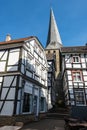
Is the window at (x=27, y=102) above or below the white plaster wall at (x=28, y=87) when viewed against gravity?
below

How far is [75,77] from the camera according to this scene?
1812 cm

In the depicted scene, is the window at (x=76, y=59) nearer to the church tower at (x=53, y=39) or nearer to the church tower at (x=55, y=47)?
the church tower at (x=55, y=47)

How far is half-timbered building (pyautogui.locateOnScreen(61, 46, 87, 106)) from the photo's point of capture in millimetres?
16625

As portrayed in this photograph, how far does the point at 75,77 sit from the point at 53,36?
1137 inches

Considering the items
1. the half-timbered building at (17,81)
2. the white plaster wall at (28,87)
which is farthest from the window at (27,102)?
the white plaster wall at (28,87)

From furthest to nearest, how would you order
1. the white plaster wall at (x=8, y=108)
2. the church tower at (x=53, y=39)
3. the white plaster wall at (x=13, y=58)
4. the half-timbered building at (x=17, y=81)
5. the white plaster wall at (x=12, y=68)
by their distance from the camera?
the church tower at (x=53, y=39), the white plaster wall at (x=13, y=58), the white plaster wall at (x=12, y=68), the half-timbered building at (x=17, y=81), the white plaster wall at (x=8, y=108)

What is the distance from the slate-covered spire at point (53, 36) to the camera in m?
40.6

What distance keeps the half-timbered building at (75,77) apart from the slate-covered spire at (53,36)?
20241 mm

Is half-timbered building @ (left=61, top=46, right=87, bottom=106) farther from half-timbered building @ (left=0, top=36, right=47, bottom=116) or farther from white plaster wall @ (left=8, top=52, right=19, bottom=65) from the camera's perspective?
white plaster wall @ (left=8, top=52, right=19, bottom=65)

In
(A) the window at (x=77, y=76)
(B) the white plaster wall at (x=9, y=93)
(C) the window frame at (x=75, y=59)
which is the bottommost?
(B) the white plaster wall at (x=9, y=93)

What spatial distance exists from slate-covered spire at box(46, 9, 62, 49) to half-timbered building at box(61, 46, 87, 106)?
20.2m

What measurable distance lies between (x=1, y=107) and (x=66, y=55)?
1308cm

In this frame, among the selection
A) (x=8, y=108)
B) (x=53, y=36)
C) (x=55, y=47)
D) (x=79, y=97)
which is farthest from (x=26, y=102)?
(x=53, y=36)

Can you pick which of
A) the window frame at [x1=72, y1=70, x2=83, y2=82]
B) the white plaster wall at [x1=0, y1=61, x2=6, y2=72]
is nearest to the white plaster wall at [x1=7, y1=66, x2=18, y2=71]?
the white plaster wall at [x1=0, y1=61, x2=6, y2=72]
